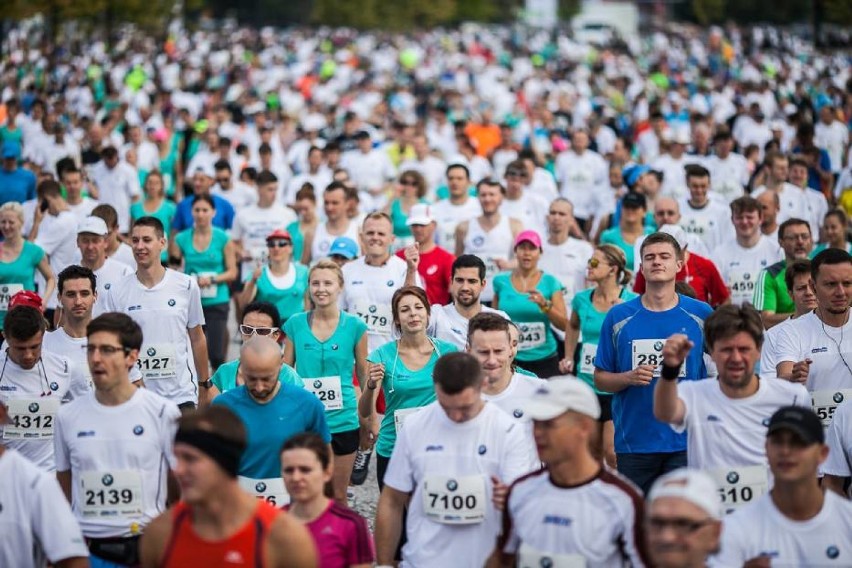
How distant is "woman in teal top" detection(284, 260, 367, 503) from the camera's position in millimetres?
9250

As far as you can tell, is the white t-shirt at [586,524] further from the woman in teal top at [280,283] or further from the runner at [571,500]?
the woman in teal top at [280,283]

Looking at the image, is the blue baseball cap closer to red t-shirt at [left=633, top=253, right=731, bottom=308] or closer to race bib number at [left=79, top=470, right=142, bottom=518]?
red t-shirt at [left=633, top=253, right=731, bottom=308]

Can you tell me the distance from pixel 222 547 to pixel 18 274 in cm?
732

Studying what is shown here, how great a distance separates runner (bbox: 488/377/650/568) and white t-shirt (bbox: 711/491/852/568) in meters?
0.42

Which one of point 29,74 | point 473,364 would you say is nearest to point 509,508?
point 473,364

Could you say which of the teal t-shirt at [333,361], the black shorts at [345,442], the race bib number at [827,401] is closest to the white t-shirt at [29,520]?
the black shorts at [345,442]

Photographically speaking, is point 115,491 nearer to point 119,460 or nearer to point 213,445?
point 119,460

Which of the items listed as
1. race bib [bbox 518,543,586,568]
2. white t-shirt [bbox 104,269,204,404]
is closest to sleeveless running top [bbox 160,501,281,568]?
race bib [bbox 518,543,586,568]

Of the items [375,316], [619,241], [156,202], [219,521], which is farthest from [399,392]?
[156,202]

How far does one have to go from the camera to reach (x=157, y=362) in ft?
31.1

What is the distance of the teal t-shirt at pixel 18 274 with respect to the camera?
38.5 feet

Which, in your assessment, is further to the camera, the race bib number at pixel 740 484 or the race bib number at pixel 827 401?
the race bib number at pixel 827 401

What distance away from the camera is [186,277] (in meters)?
9.81

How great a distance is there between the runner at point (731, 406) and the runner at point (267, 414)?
173 cm
